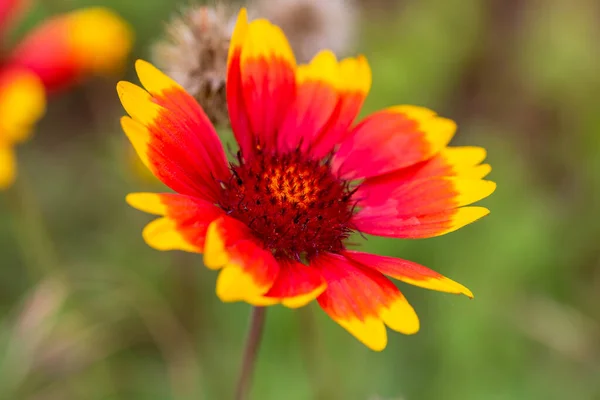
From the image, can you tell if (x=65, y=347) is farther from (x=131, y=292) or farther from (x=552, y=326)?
(x=552, y=326)

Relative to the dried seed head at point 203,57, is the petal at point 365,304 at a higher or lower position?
lower

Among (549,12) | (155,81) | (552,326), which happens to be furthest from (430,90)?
(155,81)

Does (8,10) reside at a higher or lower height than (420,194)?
higher

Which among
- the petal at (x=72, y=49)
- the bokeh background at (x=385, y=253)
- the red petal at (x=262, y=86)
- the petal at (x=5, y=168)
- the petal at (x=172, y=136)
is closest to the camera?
the petal at (x=172, y=136)

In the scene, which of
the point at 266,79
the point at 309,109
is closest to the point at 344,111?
the point at 309,109

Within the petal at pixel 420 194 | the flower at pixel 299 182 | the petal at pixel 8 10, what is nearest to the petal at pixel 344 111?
the flower at pixel 299 182

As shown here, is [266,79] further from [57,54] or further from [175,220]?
[57,54]

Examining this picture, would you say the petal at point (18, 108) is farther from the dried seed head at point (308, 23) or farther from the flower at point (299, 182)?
the dried seed head at point (308, 23)
